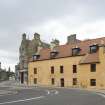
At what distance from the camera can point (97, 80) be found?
202 feet

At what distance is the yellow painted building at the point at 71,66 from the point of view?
6244 centimetres

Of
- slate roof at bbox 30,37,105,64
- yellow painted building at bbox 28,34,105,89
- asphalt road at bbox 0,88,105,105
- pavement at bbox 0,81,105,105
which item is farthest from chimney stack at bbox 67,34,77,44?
asphalt road at bbox 0,88,105,105

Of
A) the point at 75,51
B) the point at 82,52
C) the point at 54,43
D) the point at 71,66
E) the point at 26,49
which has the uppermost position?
the point at 54,43

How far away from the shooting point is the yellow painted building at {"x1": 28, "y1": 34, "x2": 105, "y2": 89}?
205 ft

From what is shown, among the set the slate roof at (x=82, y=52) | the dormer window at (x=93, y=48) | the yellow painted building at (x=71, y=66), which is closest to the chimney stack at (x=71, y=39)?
the yellow painted building at (x=71, y=66)

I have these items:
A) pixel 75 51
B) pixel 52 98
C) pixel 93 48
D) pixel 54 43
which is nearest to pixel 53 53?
pixel 75 51

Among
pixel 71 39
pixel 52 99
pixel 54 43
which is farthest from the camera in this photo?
pixel 54 43

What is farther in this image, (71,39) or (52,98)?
(71,39)

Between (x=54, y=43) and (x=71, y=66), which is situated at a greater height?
(x=54, y=43)

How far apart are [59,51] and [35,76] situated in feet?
30.3

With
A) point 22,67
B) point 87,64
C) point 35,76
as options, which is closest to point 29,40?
point 22,67

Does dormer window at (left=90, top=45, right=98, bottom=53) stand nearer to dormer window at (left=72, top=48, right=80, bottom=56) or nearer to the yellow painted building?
the yellow painted building

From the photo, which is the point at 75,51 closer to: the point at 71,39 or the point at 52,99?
the point at 71,39

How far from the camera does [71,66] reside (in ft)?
228
